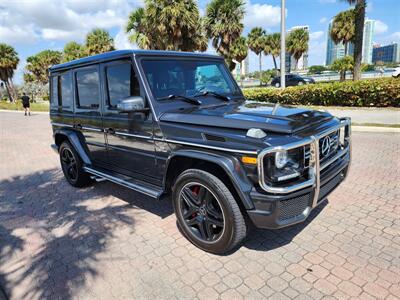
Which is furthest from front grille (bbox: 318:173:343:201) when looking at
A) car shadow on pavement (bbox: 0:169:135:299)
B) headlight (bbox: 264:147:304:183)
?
car shadow on pavement (bbox: 0:169:135:299)

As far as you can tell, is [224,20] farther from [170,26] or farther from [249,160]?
[249,160]

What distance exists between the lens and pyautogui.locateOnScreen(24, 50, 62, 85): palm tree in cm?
5250

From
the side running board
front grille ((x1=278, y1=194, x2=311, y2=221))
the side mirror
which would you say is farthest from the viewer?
the side running board

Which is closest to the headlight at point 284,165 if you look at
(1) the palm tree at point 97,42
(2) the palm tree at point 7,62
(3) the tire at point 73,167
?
(3) the tire at point 73,167

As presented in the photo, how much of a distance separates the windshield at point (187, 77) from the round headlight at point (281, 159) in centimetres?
162

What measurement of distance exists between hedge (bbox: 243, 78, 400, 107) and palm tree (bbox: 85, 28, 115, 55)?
70.8 ft

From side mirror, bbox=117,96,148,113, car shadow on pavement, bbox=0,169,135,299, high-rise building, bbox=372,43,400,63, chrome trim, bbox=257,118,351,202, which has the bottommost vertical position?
car shadow on pavement, bbox=0,169,135,299

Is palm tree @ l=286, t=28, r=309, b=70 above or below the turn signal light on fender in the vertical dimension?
above

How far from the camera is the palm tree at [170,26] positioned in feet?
57.9

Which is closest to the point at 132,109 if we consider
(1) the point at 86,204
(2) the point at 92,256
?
(2) the point at 92,256

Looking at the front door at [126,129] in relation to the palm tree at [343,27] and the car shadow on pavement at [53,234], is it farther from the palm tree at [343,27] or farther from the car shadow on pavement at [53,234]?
the palm tree at [343,27]

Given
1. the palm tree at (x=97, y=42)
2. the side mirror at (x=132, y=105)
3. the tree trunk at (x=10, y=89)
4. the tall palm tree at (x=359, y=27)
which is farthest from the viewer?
the tree trunk at (x=10, y=89)

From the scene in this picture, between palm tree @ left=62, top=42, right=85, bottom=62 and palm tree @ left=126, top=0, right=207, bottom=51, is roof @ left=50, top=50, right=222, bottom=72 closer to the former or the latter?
palm tree @ left=126, top=0, right=207, bottom=51

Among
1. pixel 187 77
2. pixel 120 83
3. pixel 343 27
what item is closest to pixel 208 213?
pixel 187 77
